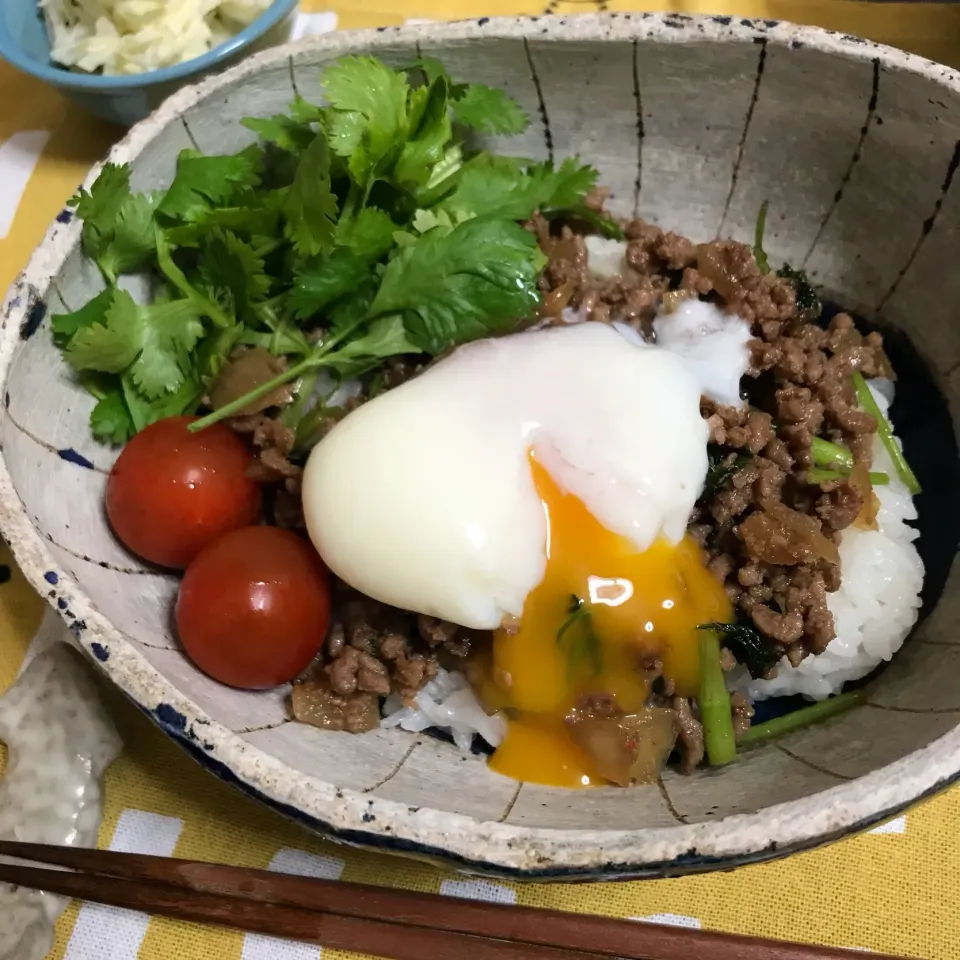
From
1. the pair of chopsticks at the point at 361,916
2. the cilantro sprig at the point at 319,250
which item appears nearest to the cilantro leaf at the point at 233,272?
the cilantro sprig at the point at 319,250

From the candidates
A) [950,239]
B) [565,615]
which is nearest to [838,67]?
[950,239]

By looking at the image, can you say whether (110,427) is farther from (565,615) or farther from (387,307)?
(565,615)

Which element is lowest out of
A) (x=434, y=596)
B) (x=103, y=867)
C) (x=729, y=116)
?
(x=103, y=867)

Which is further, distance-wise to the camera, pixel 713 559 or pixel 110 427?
pixel 110 427

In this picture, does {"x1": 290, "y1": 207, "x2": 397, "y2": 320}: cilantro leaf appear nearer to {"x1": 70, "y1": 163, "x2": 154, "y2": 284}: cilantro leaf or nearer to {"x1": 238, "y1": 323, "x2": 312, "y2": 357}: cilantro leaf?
{"x1": 238, "y1": 323, "x2": 312, "y2": 357}: cilantro leaf

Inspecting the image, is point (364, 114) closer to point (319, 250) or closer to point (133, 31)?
point (319, 250)

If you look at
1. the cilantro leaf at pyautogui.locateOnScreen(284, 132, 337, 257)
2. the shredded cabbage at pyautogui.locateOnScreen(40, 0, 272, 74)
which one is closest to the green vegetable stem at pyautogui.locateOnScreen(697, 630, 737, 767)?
the cilantro leaf at pyautogui.locateOnScreen(284, 132, 337, 257)

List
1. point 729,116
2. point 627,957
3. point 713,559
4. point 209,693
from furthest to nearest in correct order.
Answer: point 729,116, point 713,559, point 209,693, point 627,957
